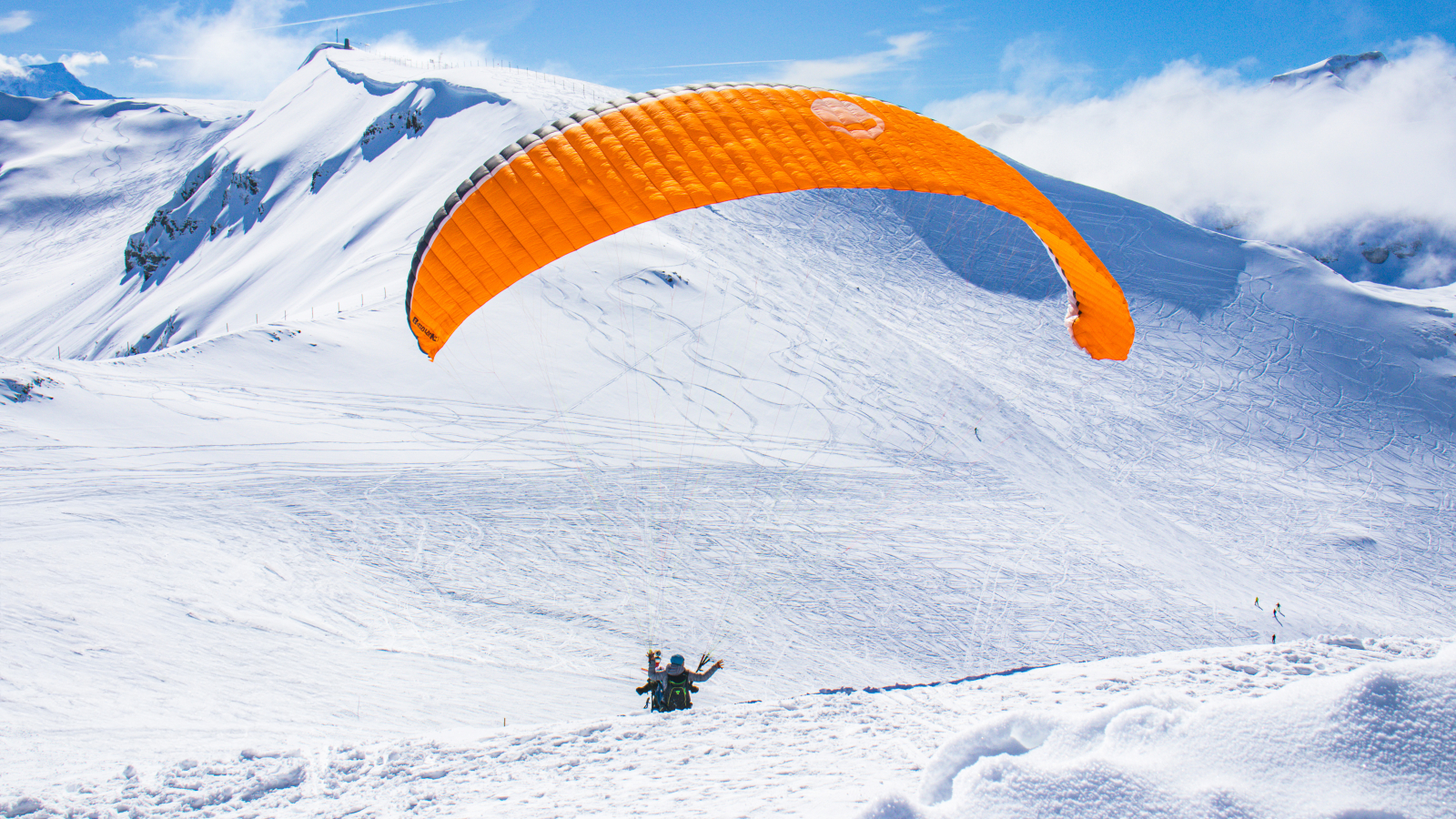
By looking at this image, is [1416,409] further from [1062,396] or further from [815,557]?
[815,557]

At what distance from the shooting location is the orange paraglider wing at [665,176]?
6891 millimetres

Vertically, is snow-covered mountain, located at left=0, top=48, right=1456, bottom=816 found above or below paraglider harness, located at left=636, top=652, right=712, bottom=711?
above

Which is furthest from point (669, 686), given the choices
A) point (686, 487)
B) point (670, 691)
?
point (686, 487)

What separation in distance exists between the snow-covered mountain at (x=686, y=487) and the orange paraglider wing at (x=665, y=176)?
3873mm

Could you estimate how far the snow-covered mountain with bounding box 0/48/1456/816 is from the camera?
27.6 feet

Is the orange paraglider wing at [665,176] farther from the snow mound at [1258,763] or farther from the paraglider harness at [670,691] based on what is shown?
the snow mound at [1258,763]

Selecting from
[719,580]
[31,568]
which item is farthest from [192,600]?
[719,580]

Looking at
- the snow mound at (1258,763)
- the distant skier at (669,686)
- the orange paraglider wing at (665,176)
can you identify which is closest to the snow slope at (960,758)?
the snow mound at (1258,763)

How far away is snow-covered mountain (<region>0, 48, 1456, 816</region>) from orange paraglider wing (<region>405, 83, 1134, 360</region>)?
12.7ft

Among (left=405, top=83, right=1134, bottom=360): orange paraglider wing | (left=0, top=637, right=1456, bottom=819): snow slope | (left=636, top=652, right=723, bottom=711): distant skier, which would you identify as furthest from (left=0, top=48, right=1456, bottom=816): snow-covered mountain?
(left=405, top=83, right=1134, bottom=360): orange paraglider wing

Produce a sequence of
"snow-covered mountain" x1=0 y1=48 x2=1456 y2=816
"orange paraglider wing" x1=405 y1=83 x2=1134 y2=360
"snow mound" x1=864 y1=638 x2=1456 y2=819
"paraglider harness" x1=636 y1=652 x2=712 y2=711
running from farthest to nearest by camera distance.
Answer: "snow-covered mountain" x1=0 y1=48 x2=1456 y2=816 < "orange paraglider wing" x1=405 y1=83 x2=1134 y2=360 < "paraglider harness" x1=636 y1=652 x2=712 y2=711 < "snow mound" x1=864 y1=638 x2=1456 y2=819

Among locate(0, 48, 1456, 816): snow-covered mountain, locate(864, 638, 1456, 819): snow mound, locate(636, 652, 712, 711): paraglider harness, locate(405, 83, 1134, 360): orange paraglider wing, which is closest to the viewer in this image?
locate(864, 638, 1456, 819): snow mound

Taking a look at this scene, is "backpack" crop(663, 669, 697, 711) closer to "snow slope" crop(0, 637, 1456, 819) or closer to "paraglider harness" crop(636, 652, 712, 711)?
Result: "paraglider harness" crop(636, 652, 712, 711)

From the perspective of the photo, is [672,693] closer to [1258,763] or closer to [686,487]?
[1258,763]
